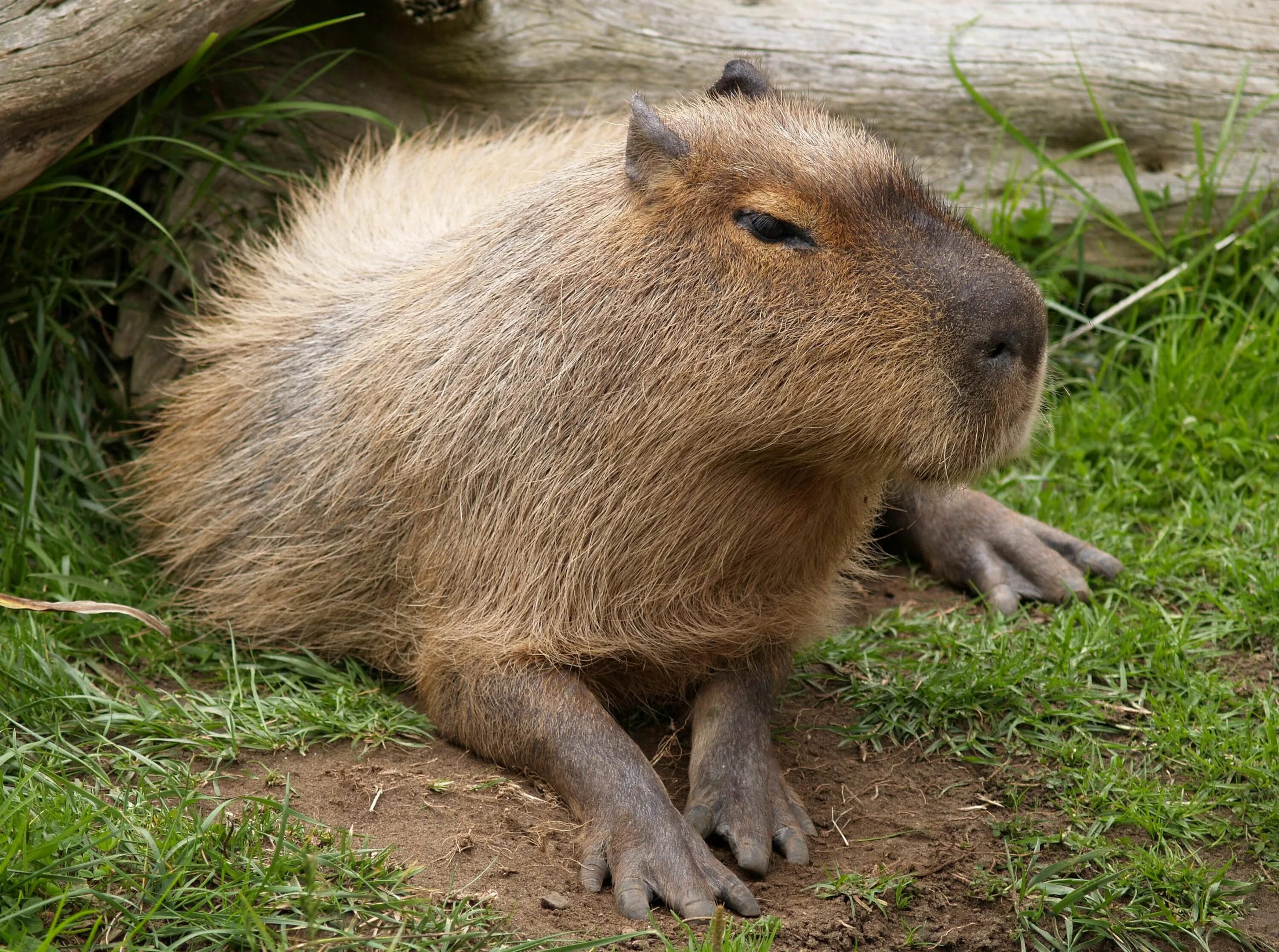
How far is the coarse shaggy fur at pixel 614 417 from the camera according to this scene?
3.00 m

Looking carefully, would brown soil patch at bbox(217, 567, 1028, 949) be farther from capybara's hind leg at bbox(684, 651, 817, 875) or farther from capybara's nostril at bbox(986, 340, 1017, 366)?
capybara's nostril at bbox(986, 340, 1017, 366)

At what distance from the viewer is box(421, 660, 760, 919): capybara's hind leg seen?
9.52ft

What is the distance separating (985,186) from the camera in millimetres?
5309

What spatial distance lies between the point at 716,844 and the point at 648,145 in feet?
5.24

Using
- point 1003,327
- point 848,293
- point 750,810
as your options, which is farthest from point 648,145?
point 750,810

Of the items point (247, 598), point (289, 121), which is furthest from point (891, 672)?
point (289, 121)

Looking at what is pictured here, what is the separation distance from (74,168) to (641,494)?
2.34 m

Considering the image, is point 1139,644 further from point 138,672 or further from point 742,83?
point 138,672

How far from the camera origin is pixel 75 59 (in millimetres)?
3553

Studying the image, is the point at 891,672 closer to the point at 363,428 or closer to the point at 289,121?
the point at 363,428

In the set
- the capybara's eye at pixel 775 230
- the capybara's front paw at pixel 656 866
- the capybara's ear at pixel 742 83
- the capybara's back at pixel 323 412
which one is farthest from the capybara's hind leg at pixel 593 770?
the capybara's ear at pixel 742 83

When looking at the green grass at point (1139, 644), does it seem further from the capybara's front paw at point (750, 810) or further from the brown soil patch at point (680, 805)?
the capybara's front paw at point (750, 810)

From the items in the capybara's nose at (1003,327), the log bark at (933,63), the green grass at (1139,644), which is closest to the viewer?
the capybara's nose at (1003,327)

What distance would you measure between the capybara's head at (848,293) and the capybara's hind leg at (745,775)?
0.72 metres
